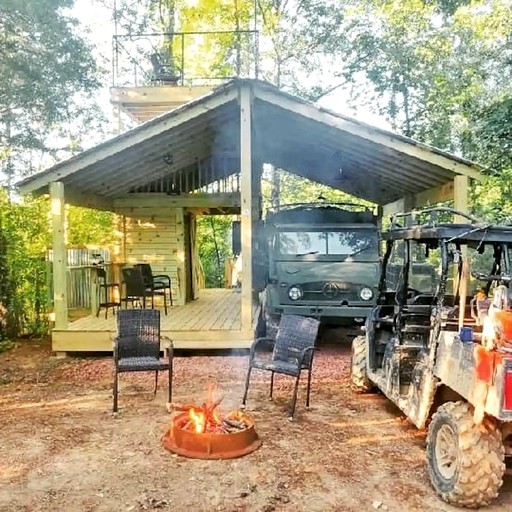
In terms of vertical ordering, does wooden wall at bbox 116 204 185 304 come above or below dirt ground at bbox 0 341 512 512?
above

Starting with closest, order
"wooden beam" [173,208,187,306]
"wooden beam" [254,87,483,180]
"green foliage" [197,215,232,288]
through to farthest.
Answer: "wooden beam" [254,87,483,180]
"wooden beam" [173,208,187,306]
"green foliage" [197,215,232,288]

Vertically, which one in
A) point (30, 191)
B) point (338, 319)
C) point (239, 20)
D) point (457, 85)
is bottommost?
point (338, 319)

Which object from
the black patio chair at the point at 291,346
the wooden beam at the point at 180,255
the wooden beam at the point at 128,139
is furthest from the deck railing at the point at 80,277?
the black patio chair at the point at 291,346

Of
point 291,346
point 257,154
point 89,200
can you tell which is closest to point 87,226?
point 89,200

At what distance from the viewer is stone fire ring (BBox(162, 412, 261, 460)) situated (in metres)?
4.19

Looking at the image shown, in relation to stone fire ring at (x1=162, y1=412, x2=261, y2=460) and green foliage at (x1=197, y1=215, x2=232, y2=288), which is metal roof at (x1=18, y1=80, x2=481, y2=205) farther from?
green foliage at (x1=197, y1=215, x2=232, y2=288)

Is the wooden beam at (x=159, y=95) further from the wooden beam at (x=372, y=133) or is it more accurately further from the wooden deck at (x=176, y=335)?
the wooden deck at (x=176, y=335)

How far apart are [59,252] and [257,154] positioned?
5.95 m

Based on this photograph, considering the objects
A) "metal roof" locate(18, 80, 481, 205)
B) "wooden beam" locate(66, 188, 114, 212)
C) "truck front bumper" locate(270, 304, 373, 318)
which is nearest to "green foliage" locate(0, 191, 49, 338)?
"wooden beam" locate(66, 188, 114, 212)

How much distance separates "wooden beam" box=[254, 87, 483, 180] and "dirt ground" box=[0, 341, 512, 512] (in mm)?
3699

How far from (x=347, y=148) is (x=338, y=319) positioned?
3198mm

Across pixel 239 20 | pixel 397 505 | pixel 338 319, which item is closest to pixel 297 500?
pixel 397 505

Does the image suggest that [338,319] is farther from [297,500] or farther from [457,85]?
[457,85]

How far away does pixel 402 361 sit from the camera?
471 cm
